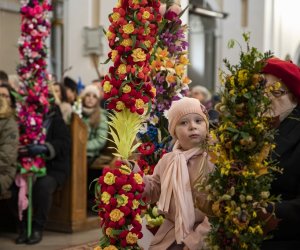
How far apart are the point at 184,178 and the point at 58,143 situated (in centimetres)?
403

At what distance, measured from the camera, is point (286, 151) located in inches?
120

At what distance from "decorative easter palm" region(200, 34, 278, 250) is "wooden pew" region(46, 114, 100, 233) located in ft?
16.2

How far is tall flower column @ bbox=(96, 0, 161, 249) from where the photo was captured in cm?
350

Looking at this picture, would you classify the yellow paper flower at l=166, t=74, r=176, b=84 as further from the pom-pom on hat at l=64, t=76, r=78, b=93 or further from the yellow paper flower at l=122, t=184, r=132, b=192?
the pom-pom on hat at l=64, t=76, r=78, b=93

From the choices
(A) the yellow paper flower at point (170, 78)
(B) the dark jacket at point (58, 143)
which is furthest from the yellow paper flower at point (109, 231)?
(B) the dark jacket at point (58, 143)

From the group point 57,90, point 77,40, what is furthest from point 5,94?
point 77,40

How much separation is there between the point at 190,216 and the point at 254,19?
12.3 m

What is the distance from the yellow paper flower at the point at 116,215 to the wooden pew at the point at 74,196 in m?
4.09

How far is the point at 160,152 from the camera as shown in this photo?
444 centimetres

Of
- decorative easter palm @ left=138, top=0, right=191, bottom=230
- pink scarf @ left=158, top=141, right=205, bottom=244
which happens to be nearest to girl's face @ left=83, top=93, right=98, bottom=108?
decorative easter palm @ left=138, top=0, right=191, bottom=230

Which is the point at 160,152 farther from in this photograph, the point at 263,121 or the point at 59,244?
the point at 59,244

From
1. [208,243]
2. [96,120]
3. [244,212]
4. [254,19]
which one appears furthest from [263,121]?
[254,19]

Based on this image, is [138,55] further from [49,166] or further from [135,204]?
[49,166]

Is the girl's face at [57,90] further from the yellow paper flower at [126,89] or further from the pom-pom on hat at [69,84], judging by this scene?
the yellow paper flower at [126,89]
